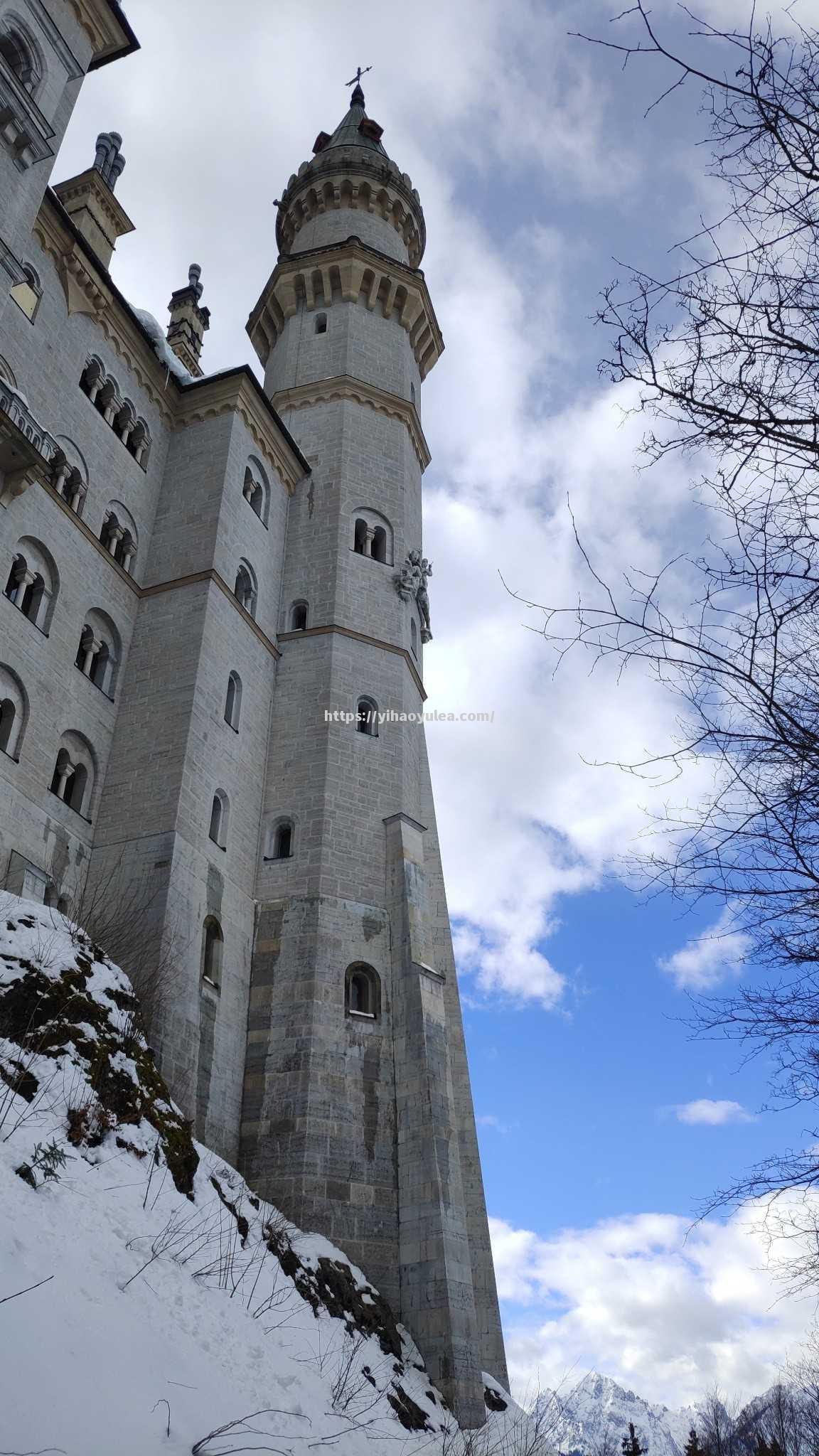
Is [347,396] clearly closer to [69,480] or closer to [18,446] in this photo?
[69,480]

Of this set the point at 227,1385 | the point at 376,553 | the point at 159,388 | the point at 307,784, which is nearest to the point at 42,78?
the point at 159,388

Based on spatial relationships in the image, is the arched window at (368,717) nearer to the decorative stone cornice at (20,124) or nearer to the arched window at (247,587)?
the arched window at (247,587)

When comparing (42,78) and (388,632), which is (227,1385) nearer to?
(388,632)

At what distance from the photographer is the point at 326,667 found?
86.3 feet

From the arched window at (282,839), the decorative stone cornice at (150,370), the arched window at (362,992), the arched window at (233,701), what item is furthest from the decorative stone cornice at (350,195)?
the arched window at (362,992)

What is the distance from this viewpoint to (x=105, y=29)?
2434 centimetres

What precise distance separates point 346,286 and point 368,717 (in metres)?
16.6

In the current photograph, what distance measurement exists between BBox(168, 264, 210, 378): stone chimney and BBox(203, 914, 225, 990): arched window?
26099mm

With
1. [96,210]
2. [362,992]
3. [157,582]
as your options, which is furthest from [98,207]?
[362,992]

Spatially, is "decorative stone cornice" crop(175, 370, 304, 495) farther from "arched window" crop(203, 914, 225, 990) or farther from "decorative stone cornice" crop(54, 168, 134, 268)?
"arched window" crop(203, 914, 225, 990)

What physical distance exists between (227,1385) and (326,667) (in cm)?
1991

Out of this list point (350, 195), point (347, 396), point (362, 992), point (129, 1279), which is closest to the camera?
point (129, 1279)

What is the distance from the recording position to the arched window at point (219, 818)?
73.0 feet

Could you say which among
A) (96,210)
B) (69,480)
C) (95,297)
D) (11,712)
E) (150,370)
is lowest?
(11,712)
